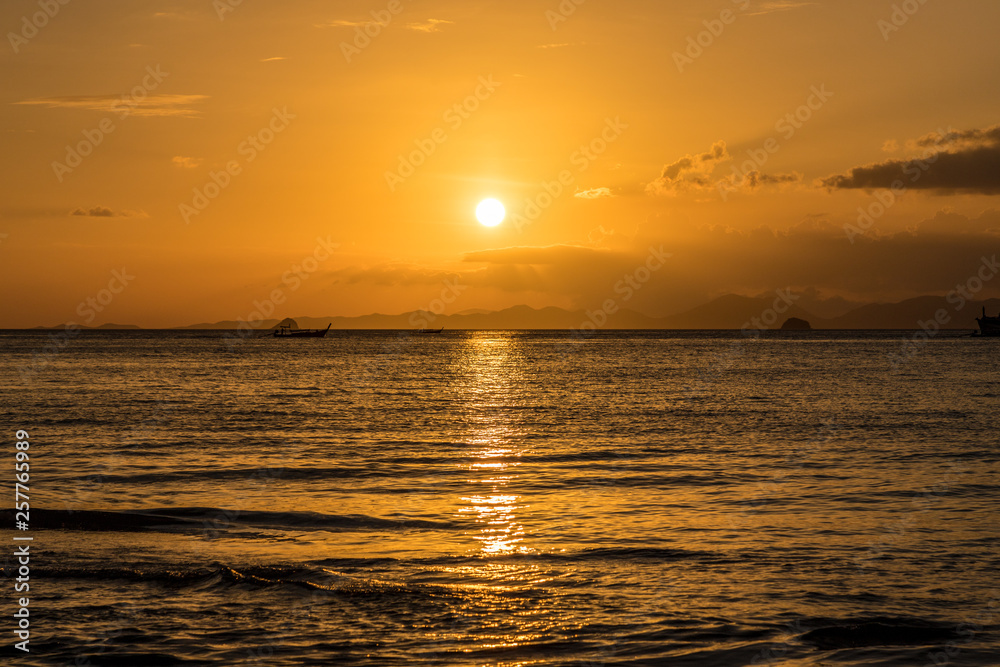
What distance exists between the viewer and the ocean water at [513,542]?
38.9 feet

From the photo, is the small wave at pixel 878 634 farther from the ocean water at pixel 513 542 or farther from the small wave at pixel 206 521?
the small wave at pixel 206 521

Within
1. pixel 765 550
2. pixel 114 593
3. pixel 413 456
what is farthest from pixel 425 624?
pixel 413 456

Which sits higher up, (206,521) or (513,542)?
(206,521)

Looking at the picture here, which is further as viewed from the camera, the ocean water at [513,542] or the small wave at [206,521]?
the small wave at [206,521]

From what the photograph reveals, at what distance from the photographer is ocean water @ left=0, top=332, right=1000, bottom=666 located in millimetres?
11867

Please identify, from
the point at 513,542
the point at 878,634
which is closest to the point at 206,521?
the point at 513,542

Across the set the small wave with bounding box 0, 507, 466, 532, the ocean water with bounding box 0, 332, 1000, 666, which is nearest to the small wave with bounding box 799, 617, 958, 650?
the ocean water with bounding box 0, 332, 1000, 666

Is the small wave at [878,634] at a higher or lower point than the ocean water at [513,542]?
lower

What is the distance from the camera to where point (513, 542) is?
17.8 metres

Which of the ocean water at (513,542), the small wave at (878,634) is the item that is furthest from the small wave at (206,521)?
the small wave at (878,634)

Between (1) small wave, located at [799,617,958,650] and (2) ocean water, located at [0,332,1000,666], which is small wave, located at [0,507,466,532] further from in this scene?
(1) small wave, located at [799,617,958,650]

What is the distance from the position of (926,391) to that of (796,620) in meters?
57.2

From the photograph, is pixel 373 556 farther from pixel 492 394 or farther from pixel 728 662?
pixel 492 394

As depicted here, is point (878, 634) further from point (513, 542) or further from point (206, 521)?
point (206, 521)
